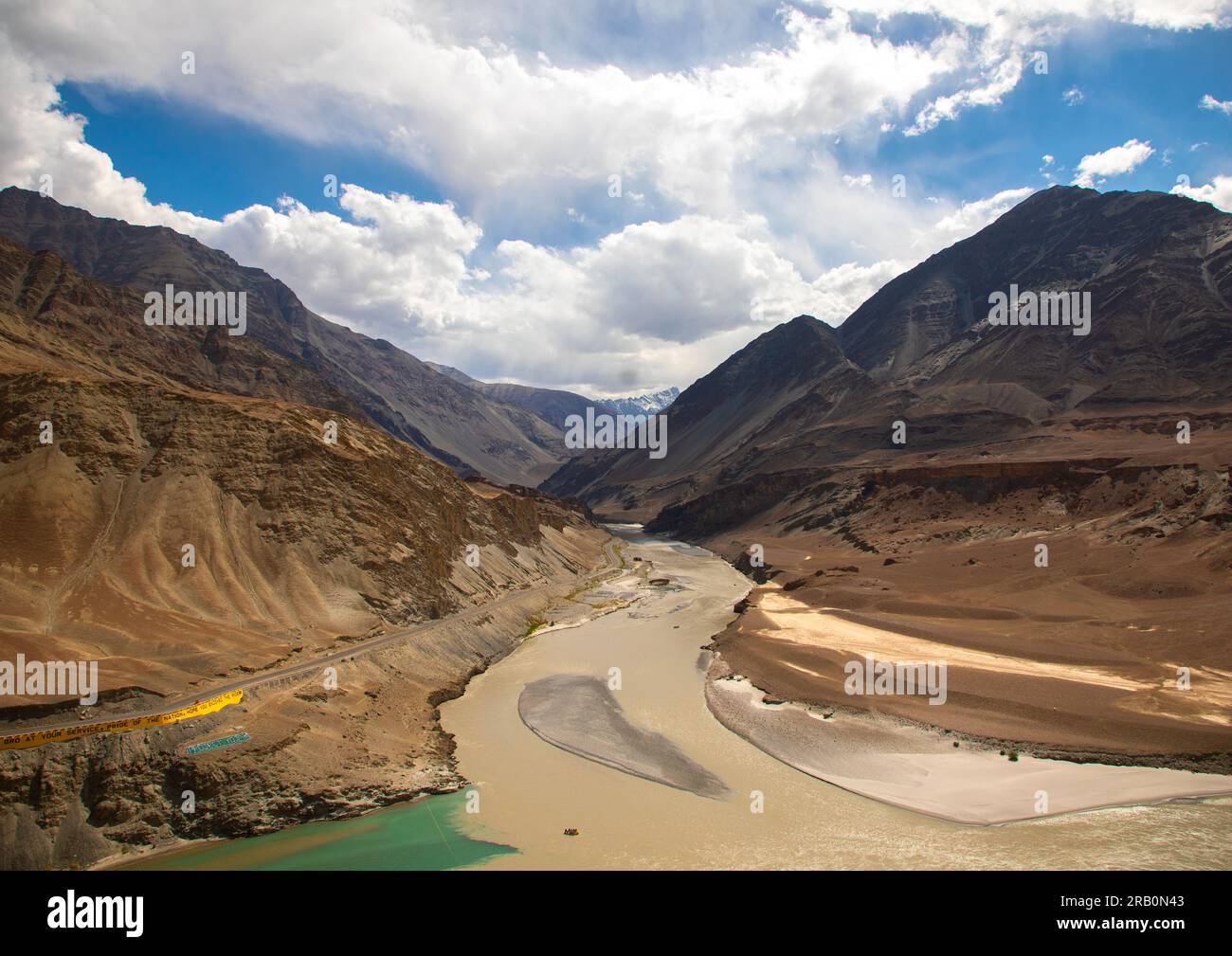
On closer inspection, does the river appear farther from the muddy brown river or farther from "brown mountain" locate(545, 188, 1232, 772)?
"brown mountain" locate(545, 188, 1232, 772)

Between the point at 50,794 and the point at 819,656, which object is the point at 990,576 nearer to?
the point at 819,656

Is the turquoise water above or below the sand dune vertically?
below

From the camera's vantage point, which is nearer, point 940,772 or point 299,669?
point 940,772

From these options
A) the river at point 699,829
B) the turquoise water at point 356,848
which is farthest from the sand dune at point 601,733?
the turquoise water at point 356,848

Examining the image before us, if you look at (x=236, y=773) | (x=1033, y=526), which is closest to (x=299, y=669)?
(x=236, y=773)

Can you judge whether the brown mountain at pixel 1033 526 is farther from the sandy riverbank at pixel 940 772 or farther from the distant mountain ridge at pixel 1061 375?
the sandy riverbank at pixel 940 772

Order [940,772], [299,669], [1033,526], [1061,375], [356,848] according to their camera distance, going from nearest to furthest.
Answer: [356,848] < [940,772] < [299,669] < [1033,526] < [1061,375]

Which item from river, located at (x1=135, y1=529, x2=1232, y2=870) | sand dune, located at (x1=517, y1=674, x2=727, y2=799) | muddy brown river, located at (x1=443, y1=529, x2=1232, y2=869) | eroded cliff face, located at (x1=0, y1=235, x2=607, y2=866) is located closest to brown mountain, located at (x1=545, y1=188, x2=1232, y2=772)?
muddy brown river, located at (x1=443, y1=529, x2=1232, y2=869)

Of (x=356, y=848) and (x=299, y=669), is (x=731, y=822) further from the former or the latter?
(x=299, y=669)
